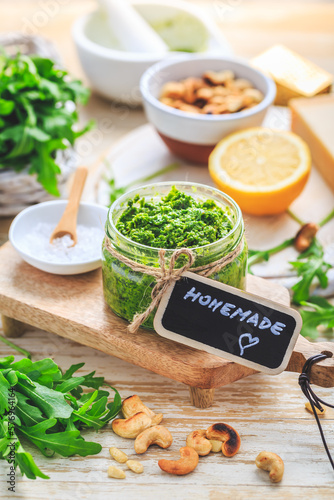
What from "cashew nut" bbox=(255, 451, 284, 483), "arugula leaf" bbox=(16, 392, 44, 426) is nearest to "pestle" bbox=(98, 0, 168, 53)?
"arugula leaf" bbox=(16, 392, 44, 426)

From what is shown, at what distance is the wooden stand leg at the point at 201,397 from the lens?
1.41 metres

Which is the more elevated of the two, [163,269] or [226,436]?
[163,269]

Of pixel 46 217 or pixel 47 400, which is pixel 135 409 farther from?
pixel 46 217

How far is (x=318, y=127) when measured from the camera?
2.32 metres

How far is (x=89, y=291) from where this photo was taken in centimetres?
157

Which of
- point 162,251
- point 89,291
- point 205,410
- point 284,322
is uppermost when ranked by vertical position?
point 162,251

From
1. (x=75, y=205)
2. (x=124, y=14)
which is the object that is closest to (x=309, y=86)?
(x=124, y=14)

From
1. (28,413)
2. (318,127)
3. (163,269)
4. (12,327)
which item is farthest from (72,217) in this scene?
(318,127)

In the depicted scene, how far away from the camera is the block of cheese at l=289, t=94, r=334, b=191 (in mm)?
2248

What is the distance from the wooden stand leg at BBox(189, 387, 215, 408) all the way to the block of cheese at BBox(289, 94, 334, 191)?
1.15m

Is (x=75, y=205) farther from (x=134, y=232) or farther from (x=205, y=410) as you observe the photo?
(x=205, y=410)

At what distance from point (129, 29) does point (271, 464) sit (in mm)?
2079

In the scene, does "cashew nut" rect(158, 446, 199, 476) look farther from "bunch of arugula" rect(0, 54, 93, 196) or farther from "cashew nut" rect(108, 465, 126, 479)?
"bunch of arugula" rect(0, 54, 93, 196)

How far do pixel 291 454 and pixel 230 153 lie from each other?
115 centimetres
